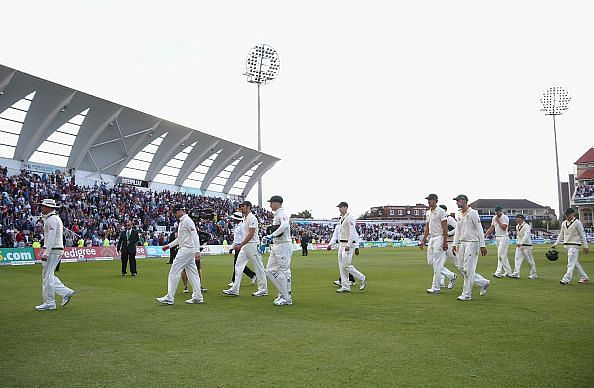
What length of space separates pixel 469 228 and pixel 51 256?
8.54 m

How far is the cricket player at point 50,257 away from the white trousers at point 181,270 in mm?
1955

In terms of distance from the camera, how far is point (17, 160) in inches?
1470

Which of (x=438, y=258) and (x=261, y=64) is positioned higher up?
(x=261, y=64)

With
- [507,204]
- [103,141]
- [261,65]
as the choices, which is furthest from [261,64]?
[507,204]

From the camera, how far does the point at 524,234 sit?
1583 centimetres

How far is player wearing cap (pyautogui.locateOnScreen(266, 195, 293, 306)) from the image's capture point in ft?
32.8

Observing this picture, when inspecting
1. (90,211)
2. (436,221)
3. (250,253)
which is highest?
(90,211)

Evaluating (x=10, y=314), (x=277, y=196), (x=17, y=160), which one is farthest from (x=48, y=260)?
(x=17, y=160)

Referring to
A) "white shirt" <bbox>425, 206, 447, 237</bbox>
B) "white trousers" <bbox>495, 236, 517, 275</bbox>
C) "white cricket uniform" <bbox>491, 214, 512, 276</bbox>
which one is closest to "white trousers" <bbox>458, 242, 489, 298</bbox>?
"white shirt" <bbox>425, 206, 447, 237</bbox>

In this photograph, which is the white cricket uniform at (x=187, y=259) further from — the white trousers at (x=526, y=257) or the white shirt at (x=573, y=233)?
the white trousers at (x=526, y=257)

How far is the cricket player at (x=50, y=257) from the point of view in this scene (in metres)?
9.55

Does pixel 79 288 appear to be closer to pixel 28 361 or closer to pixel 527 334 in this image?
pixel 28 361

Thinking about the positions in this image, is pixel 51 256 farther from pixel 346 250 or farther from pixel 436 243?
pixel 436 243

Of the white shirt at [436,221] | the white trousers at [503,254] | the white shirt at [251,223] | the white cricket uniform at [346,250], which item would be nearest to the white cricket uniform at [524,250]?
the white trousers at [503,254]
